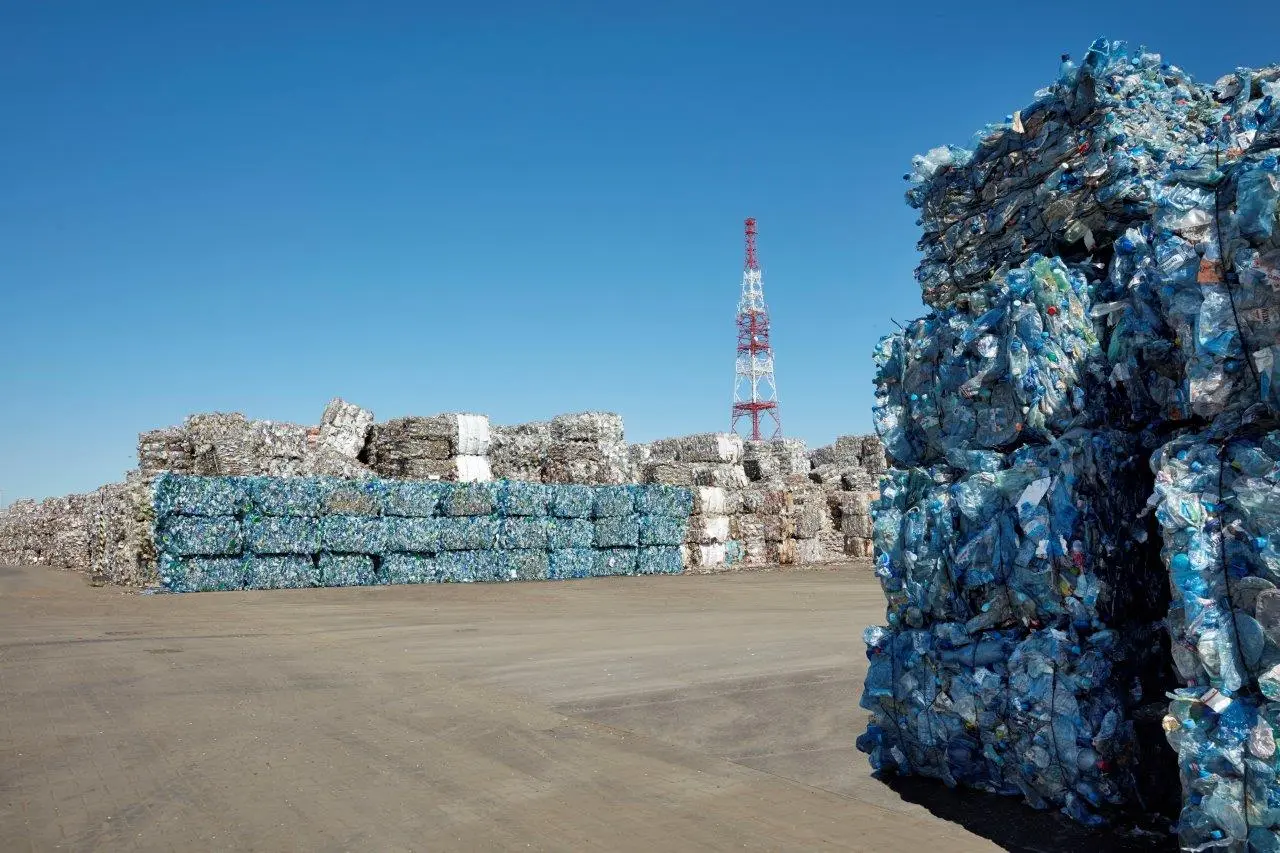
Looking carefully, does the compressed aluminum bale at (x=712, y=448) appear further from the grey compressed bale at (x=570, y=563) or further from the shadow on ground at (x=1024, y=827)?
the shadow on ground at (x=1024, y=827)

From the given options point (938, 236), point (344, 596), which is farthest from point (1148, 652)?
point (344, 596)

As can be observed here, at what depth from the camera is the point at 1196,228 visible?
422 cm

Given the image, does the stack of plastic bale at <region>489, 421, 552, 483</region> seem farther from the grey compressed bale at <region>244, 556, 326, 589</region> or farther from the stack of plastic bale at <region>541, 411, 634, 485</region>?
the grey compressed bale at <region>244, 556, 326, 589</region>

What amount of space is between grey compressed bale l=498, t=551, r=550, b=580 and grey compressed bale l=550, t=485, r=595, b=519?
39.1 inches

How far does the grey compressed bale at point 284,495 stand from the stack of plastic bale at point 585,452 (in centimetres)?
647

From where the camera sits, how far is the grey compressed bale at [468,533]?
66.0 feet

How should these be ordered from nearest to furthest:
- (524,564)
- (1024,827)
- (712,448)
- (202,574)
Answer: (1024,827) → (202,574) → (524,564) → (712,448)

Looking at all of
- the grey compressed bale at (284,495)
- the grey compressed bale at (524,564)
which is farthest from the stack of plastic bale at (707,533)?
the grey compressed bale at (284,495)

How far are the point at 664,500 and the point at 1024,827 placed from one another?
61.9 feet

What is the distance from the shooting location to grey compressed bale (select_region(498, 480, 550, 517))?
20.8 metres

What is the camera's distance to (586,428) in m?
23.7

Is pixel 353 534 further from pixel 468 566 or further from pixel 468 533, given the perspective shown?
pixel 468 566

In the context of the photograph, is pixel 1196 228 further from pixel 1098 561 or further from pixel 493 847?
pixel 493 847

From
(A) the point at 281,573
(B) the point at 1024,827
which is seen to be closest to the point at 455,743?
(B) the point at 1024,827
